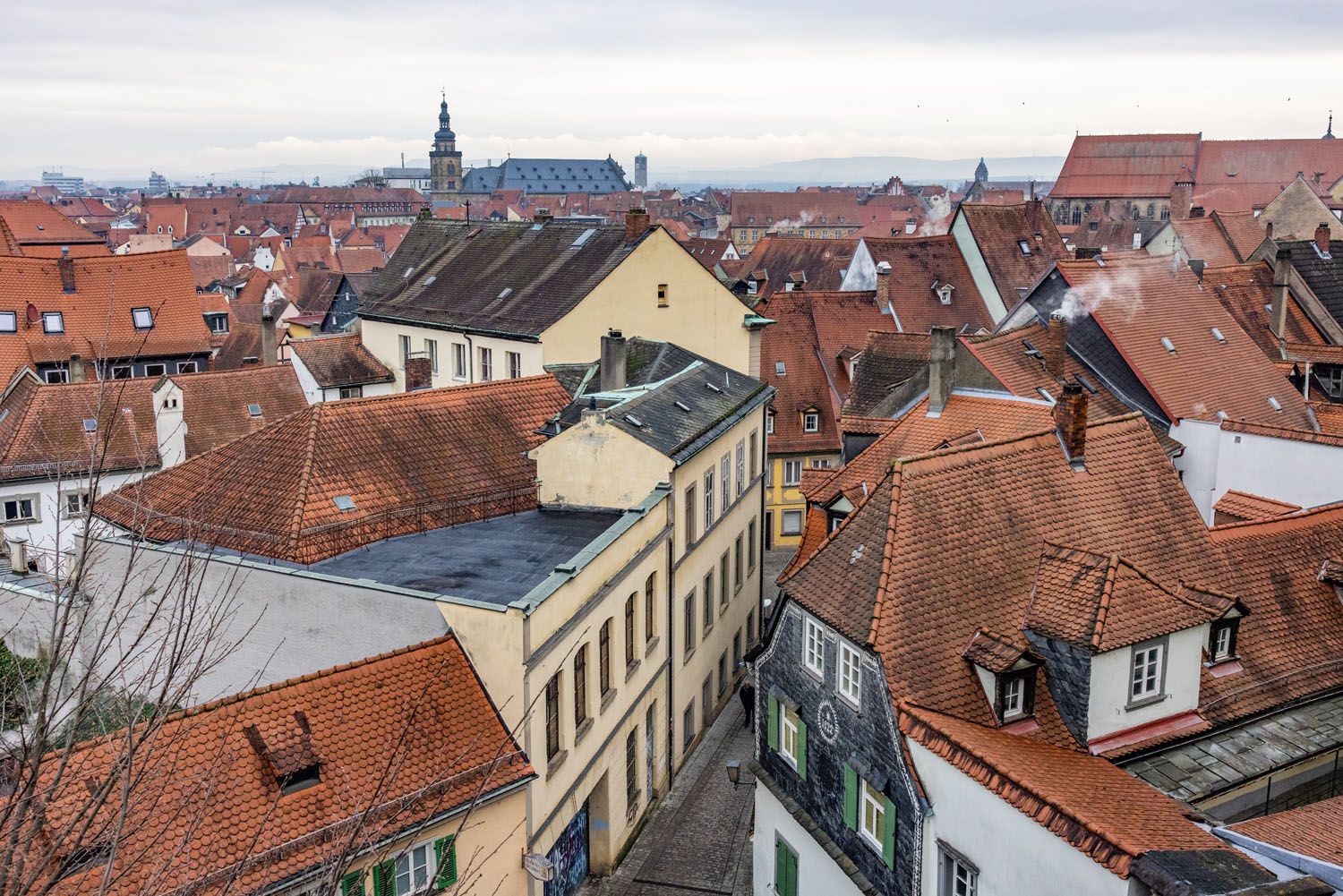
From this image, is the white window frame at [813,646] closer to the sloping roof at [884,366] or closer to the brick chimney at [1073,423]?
the brick chimney at [1073,423]

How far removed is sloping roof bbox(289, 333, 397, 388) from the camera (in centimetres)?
4541

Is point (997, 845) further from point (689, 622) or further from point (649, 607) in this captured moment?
point (689, 622)

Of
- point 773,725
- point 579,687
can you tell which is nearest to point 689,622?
point 773,725

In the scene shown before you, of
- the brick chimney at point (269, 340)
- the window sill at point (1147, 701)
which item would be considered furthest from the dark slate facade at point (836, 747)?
the brick chimney at point (269, 340)

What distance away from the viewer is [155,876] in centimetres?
975

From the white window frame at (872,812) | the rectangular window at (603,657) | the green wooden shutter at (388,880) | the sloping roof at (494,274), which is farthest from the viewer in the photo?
the sloping roof at (494,274)

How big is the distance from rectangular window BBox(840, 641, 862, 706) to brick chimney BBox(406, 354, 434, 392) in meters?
27.4

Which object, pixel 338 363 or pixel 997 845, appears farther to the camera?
pixel 338 363

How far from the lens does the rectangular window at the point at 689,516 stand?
27.8m

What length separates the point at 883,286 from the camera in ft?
182

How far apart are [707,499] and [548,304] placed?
38.4 feet

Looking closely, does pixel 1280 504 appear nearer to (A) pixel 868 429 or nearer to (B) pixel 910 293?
(A) pixel 868 429

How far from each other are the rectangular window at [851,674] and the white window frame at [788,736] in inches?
82.9

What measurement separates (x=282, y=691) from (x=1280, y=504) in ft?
74.8
